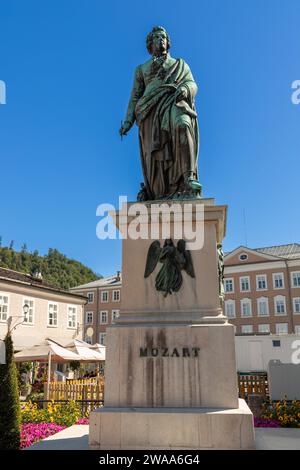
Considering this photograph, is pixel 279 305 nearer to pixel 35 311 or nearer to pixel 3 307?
pixel 35 311

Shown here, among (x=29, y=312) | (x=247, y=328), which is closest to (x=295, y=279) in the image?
(x=247, y=328)

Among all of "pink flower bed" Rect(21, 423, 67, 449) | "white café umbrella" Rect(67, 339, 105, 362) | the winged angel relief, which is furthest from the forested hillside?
the winged angel relief

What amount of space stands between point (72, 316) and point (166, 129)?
33.3 metres

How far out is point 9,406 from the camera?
6652mm

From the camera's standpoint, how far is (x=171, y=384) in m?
4.73

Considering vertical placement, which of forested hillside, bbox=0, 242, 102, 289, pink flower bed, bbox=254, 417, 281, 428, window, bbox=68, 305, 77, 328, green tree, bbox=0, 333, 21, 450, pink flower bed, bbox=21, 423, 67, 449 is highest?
forested hillside, bbox=0, 242, 102, 289

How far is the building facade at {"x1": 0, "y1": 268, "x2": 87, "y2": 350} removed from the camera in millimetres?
30594

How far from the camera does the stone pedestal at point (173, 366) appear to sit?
4324mm

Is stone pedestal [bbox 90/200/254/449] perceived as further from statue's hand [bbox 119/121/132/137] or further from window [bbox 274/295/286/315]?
window [bbox 274/295/286/315]

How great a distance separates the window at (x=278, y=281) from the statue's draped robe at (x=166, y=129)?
52.3 meters

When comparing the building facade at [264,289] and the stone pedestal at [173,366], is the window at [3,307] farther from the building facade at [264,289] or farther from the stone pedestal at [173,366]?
the building facade at [264,289]

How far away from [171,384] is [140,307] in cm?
101

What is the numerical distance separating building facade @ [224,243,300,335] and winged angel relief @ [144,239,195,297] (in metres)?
50.9

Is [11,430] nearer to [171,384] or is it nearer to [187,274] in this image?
[171,384]
